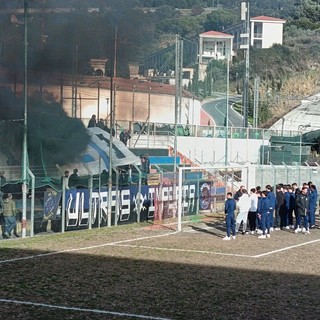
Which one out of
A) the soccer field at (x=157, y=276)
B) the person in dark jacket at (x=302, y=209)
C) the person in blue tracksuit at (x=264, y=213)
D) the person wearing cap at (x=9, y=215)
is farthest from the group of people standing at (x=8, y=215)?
the person in dark jacket at (x=302, y=209)

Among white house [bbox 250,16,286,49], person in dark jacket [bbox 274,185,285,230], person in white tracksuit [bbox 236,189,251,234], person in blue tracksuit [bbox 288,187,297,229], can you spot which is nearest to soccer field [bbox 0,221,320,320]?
person in white tracksuit [bbox 236,189,251,234]

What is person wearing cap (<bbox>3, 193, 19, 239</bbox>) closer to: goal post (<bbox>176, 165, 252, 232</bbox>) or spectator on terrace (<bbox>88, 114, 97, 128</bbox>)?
goal post (<bbox>176, 165, 252, 232</bbox>)

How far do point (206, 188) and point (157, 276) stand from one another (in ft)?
51.0

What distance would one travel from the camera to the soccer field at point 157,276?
1420 centimetres

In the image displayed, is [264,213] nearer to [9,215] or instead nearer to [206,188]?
[206,188]

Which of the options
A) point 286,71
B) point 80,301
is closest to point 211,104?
point 286,71

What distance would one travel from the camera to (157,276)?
17984 mm

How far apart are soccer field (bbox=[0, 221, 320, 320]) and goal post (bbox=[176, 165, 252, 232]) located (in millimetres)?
4638

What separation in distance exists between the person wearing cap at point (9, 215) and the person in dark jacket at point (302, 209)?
10409 mm

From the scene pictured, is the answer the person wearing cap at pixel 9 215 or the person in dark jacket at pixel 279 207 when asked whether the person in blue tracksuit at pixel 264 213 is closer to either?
the person in dark jacket at pixel 279 207

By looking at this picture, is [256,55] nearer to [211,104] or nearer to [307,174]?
[211,104]

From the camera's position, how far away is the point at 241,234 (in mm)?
27703

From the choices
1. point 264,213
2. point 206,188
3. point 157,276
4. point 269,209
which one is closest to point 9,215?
point 157,276

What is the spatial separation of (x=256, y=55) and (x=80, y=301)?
92734 mm
